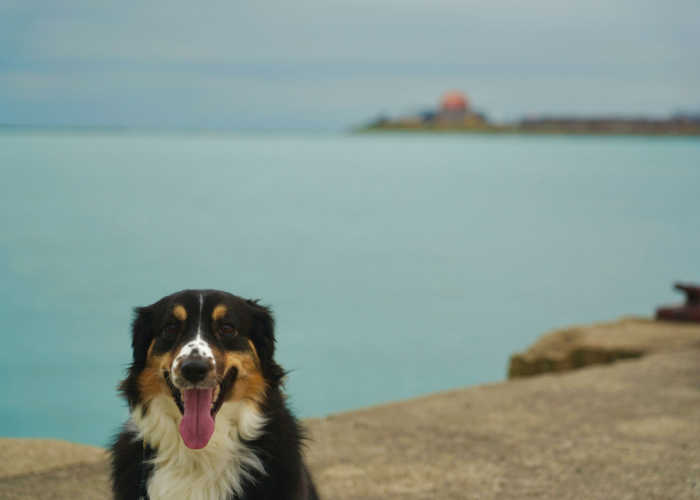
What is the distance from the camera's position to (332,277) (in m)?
26.3

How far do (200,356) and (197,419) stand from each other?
0.30 m

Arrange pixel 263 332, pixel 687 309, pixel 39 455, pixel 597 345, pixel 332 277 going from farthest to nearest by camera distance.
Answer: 1. pixel 332 277
2. pixel 687 309
3. pixel 597 345
4. pixel 39 455
5. pixel 263 332

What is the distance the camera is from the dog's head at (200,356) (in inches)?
129

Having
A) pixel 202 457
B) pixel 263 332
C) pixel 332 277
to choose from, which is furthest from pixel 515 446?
pixel 332 277

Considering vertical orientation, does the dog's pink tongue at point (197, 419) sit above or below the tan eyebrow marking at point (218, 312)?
below

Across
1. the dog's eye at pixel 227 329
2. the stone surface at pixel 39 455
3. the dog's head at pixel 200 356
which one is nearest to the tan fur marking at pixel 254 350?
the dog's head at pixel 200 356

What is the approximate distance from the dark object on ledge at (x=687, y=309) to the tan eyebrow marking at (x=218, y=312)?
765 cm

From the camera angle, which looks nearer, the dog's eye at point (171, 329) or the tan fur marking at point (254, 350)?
the dog's eye at point (171, 329)

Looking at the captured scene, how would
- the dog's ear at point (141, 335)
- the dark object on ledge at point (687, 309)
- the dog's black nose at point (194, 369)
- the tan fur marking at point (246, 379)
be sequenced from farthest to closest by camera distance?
the dark object on ledge at point (687, 309) → the dog's ear at point (141, 335) → the tan fur marking at point (246, 379) → the dog's black nose at point (194, 369)

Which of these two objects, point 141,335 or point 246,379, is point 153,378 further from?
point 246,379

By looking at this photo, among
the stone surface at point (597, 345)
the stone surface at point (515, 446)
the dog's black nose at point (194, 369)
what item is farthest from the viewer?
the stone surface at point (597, 345)

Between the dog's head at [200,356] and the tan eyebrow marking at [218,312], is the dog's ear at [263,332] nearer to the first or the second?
the dog's head at [200,356]

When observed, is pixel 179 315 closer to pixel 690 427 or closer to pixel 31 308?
pixel 690 427

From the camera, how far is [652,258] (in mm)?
29953
